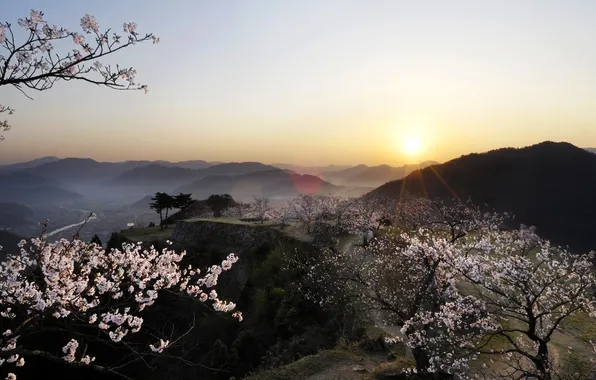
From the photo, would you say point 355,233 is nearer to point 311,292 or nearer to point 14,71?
point 311,292

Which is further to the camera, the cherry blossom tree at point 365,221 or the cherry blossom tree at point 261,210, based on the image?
the cherry blossom tree at point 261,210

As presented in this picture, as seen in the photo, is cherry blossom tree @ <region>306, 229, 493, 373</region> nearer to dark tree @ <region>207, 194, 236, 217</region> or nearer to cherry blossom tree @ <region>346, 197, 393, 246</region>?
cherry blossom tree @ <region>346, 197, 393, 246</region>

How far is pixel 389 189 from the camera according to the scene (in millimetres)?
91562

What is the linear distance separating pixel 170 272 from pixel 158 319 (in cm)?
3628

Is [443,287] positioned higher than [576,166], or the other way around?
[576,166]

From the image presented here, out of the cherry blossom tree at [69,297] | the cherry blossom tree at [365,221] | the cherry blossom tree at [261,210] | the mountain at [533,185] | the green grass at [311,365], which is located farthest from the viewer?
the mountain at [533,185]

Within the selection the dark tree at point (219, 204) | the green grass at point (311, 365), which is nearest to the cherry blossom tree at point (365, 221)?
the green grass at point (311, 365)

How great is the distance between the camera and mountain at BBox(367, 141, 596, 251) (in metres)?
58.8

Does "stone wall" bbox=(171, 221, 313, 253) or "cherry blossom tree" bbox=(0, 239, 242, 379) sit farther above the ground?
"cherry blossom tree" bbox=(0, 239, 242, 379)

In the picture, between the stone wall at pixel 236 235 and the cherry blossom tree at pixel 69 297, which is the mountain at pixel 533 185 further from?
the cherry blossom tree at pixel 69 297

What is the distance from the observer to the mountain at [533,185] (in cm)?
5878

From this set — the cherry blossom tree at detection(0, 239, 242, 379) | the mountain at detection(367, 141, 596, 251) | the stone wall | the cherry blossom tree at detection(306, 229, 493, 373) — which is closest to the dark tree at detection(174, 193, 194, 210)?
the stone wall

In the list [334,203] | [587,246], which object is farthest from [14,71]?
[587,246]

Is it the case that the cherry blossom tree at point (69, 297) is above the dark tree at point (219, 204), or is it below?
above
